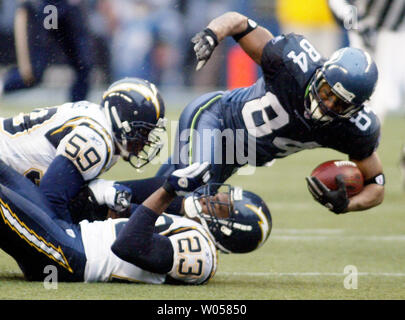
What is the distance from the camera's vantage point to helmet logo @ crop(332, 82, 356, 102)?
4441 mm

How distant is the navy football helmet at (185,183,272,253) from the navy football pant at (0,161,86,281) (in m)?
0.62

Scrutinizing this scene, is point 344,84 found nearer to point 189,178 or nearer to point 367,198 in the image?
point 367,198

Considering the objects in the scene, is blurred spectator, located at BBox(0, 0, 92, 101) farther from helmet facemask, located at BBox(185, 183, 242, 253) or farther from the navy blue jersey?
helmet facemask, located at BBox(185, 183, 242, 253)

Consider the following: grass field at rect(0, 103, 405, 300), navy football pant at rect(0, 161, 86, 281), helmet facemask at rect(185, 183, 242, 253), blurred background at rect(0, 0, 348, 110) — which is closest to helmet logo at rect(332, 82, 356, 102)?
helmet facemask at rect(185, 183, 242, 253)

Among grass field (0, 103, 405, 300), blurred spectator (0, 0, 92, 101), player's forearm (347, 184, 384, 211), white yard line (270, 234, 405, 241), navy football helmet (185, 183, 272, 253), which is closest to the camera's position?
grass field (0, 103, 405, 300)

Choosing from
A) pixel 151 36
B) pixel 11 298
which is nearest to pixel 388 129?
pixel 151 36

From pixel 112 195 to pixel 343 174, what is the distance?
1280mm

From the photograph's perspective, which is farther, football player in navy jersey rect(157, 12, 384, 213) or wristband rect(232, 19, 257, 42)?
wristband rect(232, 19, 257, 42)

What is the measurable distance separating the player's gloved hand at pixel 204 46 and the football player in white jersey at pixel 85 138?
561mm

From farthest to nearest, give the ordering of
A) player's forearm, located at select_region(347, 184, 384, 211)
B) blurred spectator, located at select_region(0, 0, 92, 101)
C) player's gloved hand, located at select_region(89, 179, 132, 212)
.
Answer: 1. blurred spectator, located at select_region(0, 0, 92, 101)
2. player's forearm, located at select_region(347, 184, 384, 211)
3. player's gloved hand, located at select_region(89, 179, 132, 212)

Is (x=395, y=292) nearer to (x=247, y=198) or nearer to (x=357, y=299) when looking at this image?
(x=357, y=299)

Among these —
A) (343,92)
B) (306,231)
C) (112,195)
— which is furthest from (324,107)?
(306,231)

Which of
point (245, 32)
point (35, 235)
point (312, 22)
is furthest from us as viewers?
point (312, 22)

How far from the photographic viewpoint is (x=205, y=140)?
4945 mm
